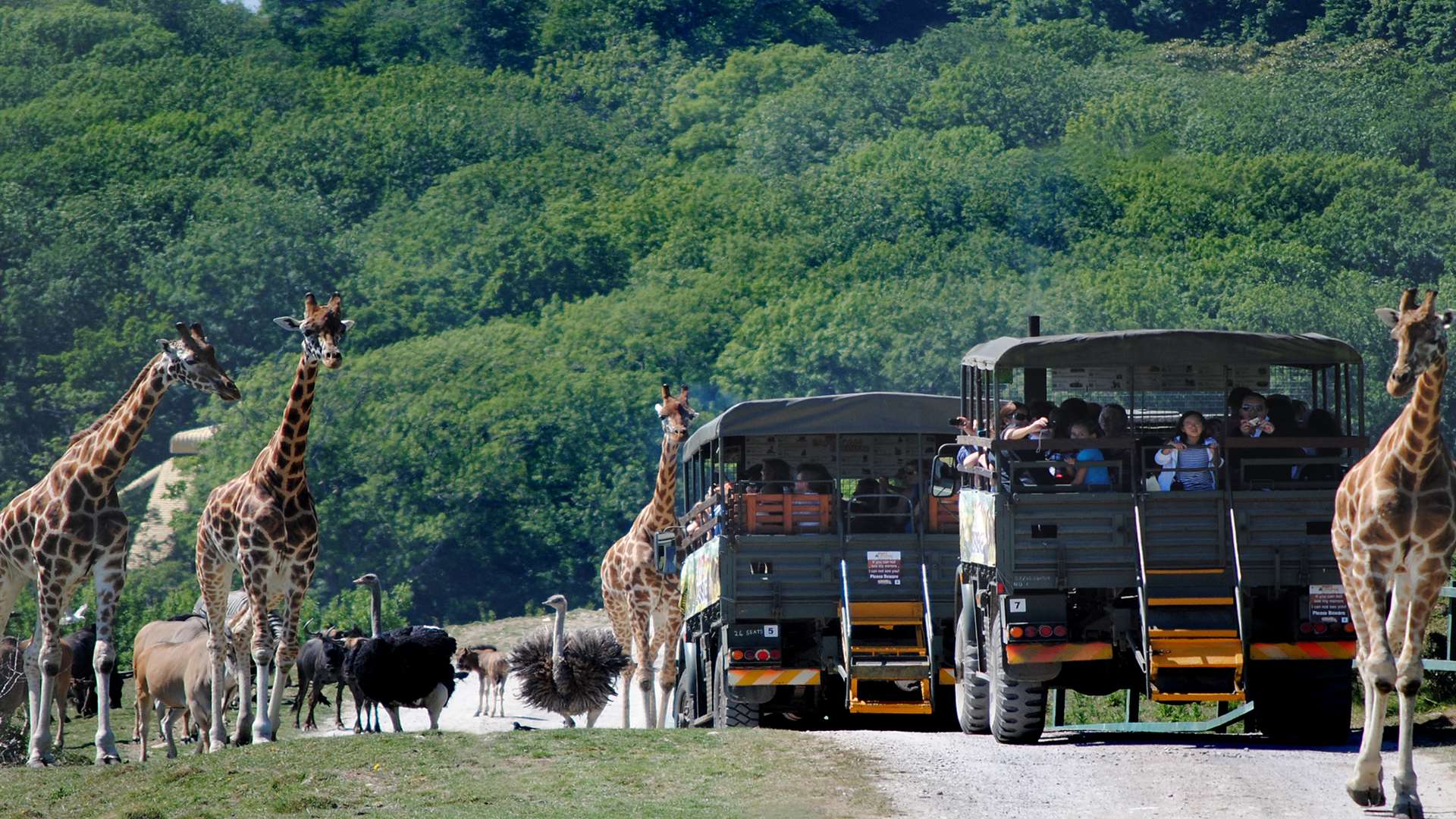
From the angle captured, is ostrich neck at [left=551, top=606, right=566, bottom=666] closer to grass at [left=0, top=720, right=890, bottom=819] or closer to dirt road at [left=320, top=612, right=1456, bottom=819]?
grass at [left=0, top=720, right=890, bottom=819]

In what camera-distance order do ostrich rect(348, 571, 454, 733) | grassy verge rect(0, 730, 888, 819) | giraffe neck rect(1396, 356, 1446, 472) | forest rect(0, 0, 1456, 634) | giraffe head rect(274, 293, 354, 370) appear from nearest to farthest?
giraffe neck rect(1396, 356, 1446, 472) < grassy verge rect(0, 730, 888, 819) < giraffe head rect(274, 293, 354, 370) < ostrich rect(348, 571, 454, 733) < forest rect(0, 0, 1456, 634)

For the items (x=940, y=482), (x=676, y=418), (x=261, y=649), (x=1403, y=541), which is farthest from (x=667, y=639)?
(x=1403, y=541)

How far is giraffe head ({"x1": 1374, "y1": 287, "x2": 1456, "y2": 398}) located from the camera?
Result: 12984mm

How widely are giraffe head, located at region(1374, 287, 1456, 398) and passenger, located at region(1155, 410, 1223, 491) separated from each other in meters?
3.63

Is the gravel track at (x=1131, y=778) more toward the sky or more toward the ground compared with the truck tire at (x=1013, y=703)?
more toward the ground

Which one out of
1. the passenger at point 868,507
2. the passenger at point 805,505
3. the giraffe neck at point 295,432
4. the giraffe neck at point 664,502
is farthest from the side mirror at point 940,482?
the giraffe neck at point 295,432

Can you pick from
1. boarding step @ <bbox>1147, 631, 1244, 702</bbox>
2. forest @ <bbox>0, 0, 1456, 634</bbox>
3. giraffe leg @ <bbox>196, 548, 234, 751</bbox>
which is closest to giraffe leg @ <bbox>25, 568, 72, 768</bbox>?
giraffe leg @ <bbox>196, 548, 234, 751</bbox>

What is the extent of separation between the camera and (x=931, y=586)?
19.9 meters

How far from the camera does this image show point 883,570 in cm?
1973

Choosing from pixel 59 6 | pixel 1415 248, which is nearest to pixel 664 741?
pixel 1415 248

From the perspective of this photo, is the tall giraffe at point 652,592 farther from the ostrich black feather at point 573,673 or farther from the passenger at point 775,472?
the passenger at point 775,472

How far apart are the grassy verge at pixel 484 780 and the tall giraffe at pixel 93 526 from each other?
1106mm

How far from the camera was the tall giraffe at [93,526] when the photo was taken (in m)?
18.7

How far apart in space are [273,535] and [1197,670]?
327 inches
